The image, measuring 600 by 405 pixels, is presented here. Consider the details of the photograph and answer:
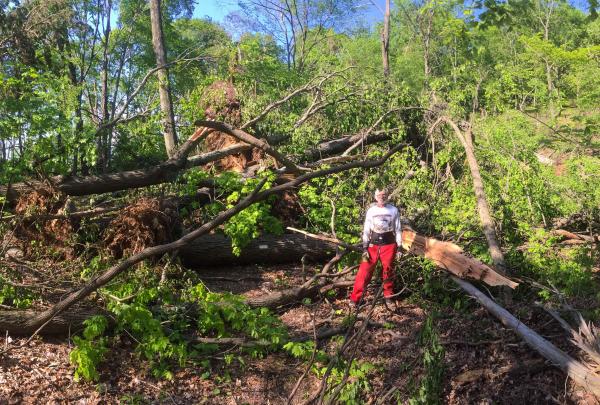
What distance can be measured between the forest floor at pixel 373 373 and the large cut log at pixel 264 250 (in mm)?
1640

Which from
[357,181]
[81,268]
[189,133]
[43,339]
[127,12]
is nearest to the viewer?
[43,339]

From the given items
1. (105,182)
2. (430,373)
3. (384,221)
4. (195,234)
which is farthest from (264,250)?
(195,234)

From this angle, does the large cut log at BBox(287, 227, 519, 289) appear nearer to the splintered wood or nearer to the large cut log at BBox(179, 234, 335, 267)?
the splintered wood

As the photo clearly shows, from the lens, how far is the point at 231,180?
727 cm

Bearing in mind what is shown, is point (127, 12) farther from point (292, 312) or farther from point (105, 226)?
point (292, 312)

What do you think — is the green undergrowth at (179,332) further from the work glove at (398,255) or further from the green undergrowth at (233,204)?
the work glove at (398,255)

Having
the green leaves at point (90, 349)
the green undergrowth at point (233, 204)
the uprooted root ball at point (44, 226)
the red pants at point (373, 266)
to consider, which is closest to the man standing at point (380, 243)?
the red pants at point (373, 266)

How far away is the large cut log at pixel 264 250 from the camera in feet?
22.2

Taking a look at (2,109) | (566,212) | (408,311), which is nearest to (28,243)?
(2,109)

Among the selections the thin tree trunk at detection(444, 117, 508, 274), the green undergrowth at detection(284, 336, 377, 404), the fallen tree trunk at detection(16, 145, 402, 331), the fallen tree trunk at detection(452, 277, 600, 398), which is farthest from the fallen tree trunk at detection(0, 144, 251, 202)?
the fallen tree trunk at detection(452, 277, 600, 398)

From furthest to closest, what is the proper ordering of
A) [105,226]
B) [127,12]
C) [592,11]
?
[127,12] < [105,226] < [592,11]

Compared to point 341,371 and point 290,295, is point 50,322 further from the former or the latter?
point 341,371

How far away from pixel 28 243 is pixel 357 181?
484cm

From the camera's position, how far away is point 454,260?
5.57 meters
